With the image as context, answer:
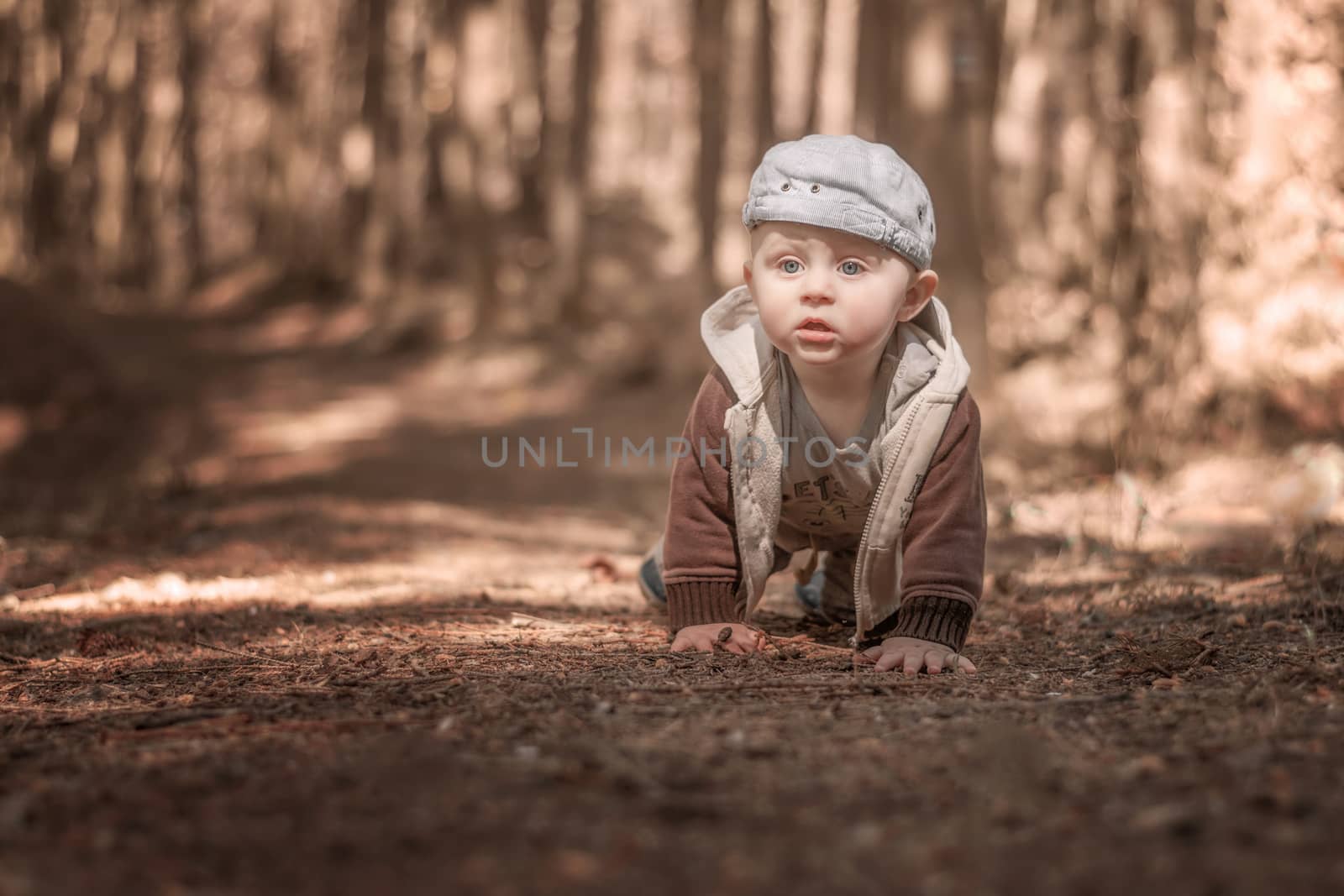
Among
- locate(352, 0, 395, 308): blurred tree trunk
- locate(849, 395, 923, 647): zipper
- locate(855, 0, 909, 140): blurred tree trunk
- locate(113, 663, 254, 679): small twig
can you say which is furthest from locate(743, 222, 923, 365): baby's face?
locate(352, 0, 395, 308): blurred tree trunk

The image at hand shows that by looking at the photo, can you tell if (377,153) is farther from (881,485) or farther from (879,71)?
(881,485)

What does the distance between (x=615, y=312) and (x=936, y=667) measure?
10937 millimetres

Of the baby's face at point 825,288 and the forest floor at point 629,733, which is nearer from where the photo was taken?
the forest floor at point 629,733

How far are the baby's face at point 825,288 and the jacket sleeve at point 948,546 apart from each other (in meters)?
0.35

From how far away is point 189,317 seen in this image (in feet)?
53.8

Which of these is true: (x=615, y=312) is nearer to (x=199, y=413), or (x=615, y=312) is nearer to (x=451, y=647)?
(x=199, y=413)

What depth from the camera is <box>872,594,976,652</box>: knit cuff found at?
3.03 metres

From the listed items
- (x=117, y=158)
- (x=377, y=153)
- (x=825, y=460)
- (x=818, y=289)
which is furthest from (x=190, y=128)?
(x=818, y=289)

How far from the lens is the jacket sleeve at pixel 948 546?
10.0 ft

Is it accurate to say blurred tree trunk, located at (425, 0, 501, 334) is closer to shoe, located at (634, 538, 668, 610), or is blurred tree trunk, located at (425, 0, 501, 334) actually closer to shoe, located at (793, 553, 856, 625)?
shoe, located at (634, 538, 668, 610)

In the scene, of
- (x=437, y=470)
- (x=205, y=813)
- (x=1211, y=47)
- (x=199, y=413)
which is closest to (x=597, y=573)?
(x=205, y=813)

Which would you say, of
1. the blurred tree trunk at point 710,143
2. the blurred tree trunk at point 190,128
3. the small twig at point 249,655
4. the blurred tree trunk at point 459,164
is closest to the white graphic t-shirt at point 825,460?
the small twig at point 249,655

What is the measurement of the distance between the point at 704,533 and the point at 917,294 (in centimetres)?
82

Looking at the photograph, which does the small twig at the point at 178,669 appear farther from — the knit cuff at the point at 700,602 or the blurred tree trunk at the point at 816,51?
the blurred tree trunk at the point at 816,51
